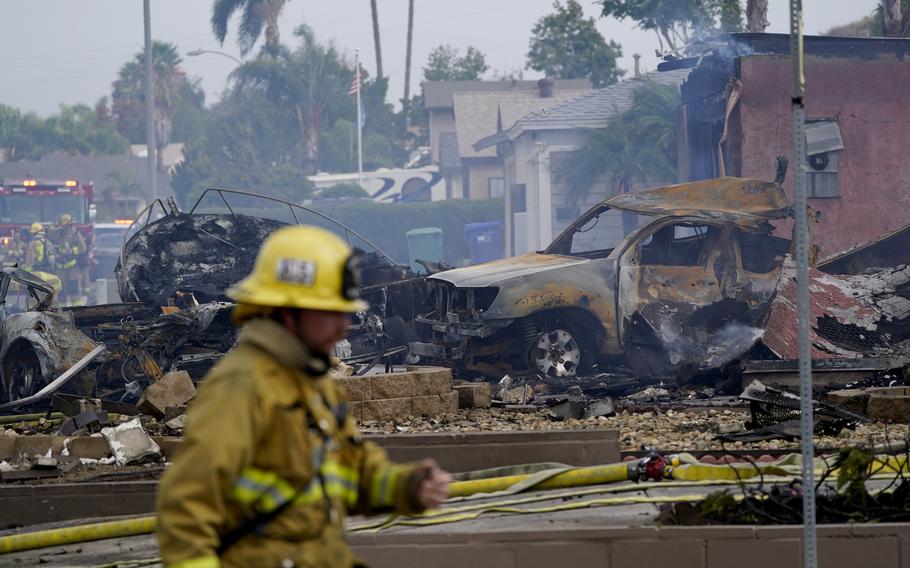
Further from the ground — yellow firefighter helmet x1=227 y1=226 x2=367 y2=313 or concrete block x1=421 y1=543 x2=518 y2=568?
yellow firefighter helmet x1=227 y1=226 x2=367 y2=313

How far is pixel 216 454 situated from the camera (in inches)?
113

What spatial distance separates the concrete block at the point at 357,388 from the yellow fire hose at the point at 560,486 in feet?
8.84

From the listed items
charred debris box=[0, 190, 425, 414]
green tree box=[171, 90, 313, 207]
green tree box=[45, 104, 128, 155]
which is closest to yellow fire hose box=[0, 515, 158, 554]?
charred debris box=[0, 190, 425, 414]

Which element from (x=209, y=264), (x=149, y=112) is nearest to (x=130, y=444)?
(x=209, y=264)

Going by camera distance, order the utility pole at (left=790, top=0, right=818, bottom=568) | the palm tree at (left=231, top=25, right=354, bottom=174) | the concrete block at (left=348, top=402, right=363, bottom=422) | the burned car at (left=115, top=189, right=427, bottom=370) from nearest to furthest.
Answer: the utility pole at (left=790, top=0, right=818, bottom=568)
the concrete block at (left=348, top=402, right=363, bottom=422)
the burned car at (left=115, top=189, right=427, bottom=370)
the palm tree at (left=231, top=25, right=354, bottom=174)

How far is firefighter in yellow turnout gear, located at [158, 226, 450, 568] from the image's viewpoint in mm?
2867

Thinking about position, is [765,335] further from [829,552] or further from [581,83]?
[581,83]

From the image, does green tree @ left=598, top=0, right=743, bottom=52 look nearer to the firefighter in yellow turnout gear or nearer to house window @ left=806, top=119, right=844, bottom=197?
house window @ left=806, top=119, right=844, bottom=197

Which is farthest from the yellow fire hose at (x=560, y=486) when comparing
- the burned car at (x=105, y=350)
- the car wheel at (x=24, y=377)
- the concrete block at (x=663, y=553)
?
the car wheel at (x=24, y=377)

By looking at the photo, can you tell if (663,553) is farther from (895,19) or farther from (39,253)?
(39,253)

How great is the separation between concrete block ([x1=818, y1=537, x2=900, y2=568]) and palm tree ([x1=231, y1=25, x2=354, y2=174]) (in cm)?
6354

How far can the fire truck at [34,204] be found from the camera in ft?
113

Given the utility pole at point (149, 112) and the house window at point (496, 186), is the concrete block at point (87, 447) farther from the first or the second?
the house window at point (496, 186)

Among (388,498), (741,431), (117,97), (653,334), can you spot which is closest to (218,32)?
(117,97)
